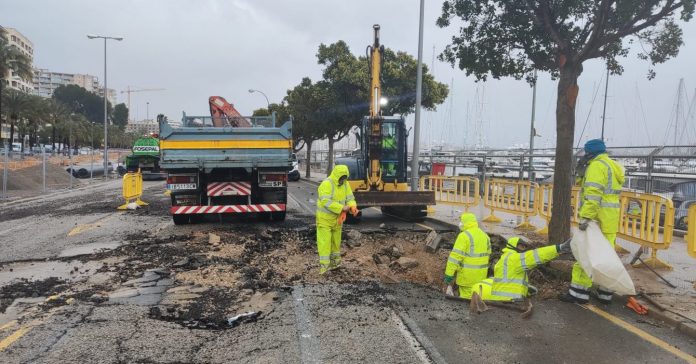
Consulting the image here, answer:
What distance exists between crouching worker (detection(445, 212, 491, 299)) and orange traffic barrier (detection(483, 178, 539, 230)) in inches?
223

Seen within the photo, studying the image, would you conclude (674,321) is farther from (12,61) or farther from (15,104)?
(15,104)

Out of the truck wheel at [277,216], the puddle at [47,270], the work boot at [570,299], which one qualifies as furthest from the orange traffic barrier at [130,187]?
the work boot at [570,299]

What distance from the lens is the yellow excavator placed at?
11430mm

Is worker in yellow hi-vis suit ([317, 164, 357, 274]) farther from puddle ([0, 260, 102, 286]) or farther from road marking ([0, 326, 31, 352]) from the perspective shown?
road marking ([0, 326, 31, 352])

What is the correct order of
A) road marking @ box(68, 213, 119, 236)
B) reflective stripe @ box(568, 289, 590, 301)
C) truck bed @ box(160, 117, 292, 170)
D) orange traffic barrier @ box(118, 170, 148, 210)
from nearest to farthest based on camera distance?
reflective stripe @ box(568, 289, 590, 301) < road marking @ box(68, 213, 119, 236) < truck bed @ box(160, 117, 292, 170) < orange traffic barrier @ box(118, 170, 148, 210)

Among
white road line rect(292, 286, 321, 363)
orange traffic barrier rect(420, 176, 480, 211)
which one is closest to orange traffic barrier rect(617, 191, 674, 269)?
white road line rect(292, 286, 321, 363)

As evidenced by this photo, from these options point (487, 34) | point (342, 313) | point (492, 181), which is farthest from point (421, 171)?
point (342, 313)

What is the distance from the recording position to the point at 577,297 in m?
5.55

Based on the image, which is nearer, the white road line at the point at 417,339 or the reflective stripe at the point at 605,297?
the white road line at the point at 417,339

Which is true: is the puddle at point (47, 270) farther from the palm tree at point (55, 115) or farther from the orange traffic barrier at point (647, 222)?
the palm tree at point (55, 115)

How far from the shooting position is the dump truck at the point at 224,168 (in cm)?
1054

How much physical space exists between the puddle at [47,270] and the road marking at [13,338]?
6.50 ft

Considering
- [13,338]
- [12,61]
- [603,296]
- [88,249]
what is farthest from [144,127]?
[603,296]

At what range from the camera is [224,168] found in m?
11.0
